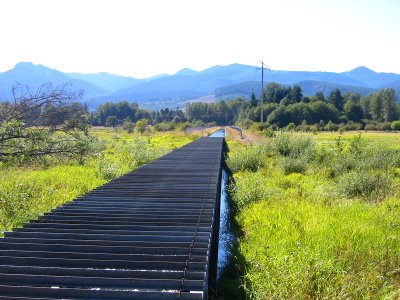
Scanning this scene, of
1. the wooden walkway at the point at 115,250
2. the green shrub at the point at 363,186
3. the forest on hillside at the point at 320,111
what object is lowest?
the forest on hillside at the point at 320,111

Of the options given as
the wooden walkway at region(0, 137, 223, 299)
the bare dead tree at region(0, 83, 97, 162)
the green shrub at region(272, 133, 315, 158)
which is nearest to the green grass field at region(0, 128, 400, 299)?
the wooden walkway at region(0, 137, 223, 299)

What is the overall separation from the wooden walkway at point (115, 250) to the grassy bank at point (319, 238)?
0.78m

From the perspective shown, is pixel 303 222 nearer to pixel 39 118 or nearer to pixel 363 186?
pixel 363 186

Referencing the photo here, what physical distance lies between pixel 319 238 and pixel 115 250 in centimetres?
352

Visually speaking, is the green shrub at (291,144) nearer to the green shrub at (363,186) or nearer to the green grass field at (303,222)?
the green grass field at (303,222)

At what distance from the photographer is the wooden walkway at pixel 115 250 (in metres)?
3.41

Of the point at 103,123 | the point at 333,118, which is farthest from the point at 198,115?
the point at 333,118

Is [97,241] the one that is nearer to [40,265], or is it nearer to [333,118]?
[40,265]

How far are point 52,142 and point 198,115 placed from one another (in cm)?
12303

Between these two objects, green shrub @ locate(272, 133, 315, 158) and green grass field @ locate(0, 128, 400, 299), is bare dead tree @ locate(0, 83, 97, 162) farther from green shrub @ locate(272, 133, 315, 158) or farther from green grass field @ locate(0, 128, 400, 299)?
green shrub @ locate(272, 133, 315, 158)

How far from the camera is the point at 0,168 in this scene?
579 inches

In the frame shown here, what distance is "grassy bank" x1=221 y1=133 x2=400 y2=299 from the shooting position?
4.66 meters

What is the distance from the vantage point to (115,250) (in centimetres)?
434

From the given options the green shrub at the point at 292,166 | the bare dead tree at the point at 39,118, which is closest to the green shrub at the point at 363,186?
the green shrub at the point at 292,166
